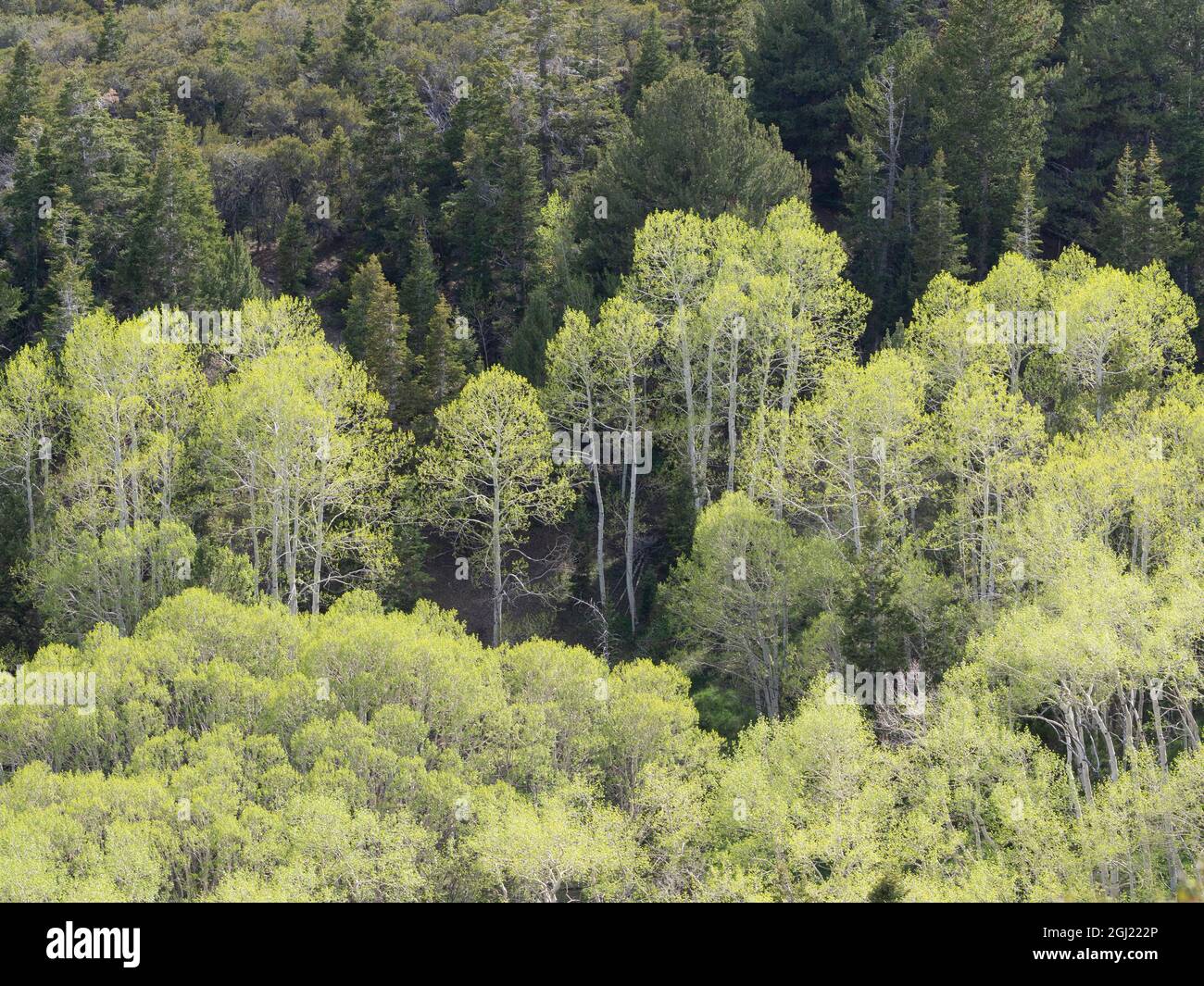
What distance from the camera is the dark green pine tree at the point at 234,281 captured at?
2864 inches

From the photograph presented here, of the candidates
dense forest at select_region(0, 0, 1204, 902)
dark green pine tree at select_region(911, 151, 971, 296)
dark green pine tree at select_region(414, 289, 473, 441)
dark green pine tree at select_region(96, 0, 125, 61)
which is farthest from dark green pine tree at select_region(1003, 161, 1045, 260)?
dark green pine tree at select_region(96, 0, 125, 61)

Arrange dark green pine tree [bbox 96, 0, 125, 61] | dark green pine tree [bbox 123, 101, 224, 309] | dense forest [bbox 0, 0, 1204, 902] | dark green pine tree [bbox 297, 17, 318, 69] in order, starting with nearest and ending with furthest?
dense forest [bbox 0, 0, 1204, 902], dark green pine tree [bbox 123, 101, 224, 309], dark green pine tree [bbox 297, 17, 318, 69], dark green pine tree [bbox 96, 0, 125, 61]

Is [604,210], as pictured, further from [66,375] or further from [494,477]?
[66,375]

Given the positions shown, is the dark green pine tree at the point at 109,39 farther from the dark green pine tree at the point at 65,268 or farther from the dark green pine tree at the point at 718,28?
the dark green pine tree at the point at 65,268

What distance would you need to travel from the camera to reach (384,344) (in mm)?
67438

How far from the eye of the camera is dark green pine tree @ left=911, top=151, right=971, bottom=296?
69.8 meters

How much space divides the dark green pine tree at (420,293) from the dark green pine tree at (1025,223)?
24862 mm

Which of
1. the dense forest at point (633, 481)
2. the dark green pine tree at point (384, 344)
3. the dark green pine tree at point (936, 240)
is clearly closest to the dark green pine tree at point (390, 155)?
the dense forest at point (633, 481)

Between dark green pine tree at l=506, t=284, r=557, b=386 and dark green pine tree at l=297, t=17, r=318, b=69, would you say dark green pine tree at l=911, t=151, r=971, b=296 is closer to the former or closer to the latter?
dark green pine tree at l=506, t=284, r=557, b=386

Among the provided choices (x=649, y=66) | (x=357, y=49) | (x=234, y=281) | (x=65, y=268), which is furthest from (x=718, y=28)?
(x=65, y=268)

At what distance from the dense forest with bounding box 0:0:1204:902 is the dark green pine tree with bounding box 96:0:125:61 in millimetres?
30970

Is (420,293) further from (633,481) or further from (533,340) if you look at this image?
(633,481)

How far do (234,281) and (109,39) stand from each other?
5419 cm

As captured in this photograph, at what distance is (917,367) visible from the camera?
5903 cm
